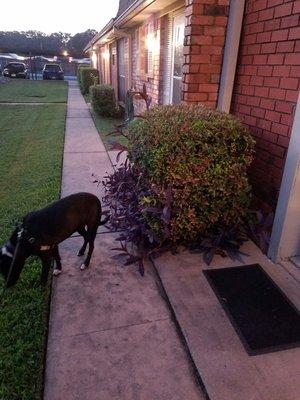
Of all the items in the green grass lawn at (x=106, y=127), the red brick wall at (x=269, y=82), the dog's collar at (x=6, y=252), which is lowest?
the green grass lawn at (x=106, y=127)

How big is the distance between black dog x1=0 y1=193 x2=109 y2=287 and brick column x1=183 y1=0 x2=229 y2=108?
2090mm

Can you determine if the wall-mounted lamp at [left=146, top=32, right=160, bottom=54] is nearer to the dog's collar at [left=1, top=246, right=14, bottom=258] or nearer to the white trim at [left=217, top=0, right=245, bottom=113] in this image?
the white trim at [left=217, top=0, right=245, bottom=113]

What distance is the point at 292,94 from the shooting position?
118 inches

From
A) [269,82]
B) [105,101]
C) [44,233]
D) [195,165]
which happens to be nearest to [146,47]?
[105,101]

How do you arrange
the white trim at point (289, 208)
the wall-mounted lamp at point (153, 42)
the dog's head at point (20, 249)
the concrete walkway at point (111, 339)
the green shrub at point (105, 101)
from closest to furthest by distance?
the concrete walkway at point (111, 339) < the dog's head at point (20, 249) < the white trim at point (289, 208) < the wall-mounted lamp at point (153, 42) < the green shrub at point (105, 101)

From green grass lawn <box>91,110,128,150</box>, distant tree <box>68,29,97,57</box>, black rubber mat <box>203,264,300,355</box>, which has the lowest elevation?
green grass lawn <box>91,110,128,150</box>

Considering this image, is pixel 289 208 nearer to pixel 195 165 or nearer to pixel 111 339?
pixel 195 165

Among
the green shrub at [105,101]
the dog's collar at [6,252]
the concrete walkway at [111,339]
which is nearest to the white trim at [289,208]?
the concrete walkway at [111,339]

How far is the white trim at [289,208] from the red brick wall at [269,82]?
0.92 ft

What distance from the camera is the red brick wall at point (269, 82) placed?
9.86 feet

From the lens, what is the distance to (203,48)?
384 cm

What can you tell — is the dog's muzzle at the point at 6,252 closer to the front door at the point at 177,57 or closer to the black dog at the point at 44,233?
the black dog at the point at 44,233

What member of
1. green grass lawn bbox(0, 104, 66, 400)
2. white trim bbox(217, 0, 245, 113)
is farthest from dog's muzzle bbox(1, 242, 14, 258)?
white trim bbox(217, 0, 245, 113)

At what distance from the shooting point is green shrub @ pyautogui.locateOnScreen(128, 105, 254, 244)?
304cm
